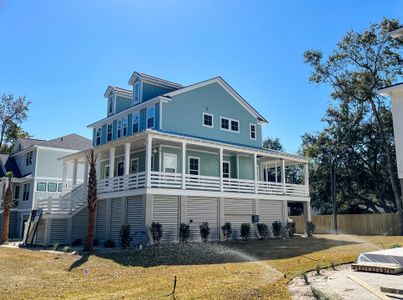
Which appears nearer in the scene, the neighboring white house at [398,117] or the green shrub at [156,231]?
the neighboring white house at [398,117]

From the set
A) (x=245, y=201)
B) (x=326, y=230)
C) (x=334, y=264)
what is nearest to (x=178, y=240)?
(x=245, y=201)

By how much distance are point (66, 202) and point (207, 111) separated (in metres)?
10.9

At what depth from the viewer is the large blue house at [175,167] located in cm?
1919

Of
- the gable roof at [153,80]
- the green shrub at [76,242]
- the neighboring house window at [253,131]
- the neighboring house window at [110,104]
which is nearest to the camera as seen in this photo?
the green shrub at [76,242]

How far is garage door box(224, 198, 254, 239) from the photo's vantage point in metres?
21.6

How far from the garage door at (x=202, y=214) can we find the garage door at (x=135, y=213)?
2632 mm

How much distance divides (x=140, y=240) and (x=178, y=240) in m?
2.09

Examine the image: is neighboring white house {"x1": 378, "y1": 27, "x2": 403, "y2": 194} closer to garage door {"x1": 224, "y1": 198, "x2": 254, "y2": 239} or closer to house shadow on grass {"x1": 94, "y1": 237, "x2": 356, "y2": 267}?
house shadow on grass {"x1": 94, "y1": 237, "x2": 356, "y2": 267}

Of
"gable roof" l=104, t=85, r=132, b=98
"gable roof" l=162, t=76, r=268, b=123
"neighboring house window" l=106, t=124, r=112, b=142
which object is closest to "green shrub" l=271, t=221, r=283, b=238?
"gable roof" l=162, t=76, r=268, b=123

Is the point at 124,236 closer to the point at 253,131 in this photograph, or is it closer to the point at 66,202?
the point at 66,202

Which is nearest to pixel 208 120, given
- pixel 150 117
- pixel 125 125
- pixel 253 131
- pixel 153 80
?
pixel 150 117

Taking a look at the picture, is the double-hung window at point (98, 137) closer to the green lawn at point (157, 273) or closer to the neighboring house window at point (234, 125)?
the neighboring house window at point (234, 125)

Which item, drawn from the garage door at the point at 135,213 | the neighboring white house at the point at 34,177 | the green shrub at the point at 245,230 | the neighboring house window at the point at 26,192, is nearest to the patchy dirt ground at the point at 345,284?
the garage door at the point at 135,213

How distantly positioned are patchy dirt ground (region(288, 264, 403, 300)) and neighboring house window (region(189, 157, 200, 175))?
1480 cm
